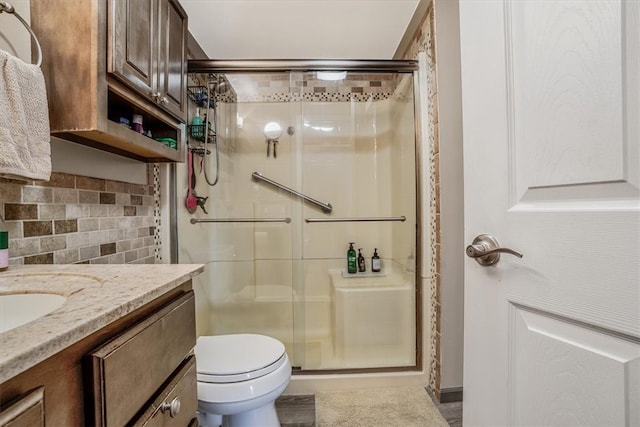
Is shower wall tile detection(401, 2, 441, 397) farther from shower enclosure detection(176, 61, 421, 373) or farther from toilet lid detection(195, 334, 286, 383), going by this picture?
toilet lid detection(195, 334, 286, 383)

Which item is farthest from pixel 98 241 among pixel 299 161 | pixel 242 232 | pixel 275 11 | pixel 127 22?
pixel 275 11

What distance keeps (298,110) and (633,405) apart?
219cm

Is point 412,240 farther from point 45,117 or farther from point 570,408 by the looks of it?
point 45,117

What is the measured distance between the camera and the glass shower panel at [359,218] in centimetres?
188

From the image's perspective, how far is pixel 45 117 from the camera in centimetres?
78

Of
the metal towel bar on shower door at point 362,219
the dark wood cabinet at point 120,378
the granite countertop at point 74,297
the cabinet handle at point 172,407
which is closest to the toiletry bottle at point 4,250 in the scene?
the granite countertop at point 74,297

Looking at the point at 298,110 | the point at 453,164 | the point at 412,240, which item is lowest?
the point at 412,240

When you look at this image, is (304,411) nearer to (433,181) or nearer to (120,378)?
(120,378)

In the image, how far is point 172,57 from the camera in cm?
125

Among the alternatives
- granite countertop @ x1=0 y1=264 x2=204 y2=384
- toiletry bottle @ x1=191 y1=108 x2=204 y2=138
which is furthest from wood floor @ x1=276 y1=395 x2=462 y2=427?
toiletry bottle @ x1=191 y1=108 x2=204 y2=138

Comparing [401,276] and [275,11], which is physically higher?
[275,11]

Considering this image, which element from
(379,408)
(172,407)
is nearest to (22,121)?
(172,407)

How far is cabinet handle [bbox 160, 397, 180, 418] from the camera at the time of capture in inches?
23.7

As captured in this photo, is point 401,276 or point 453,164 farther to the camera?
point 401,276
